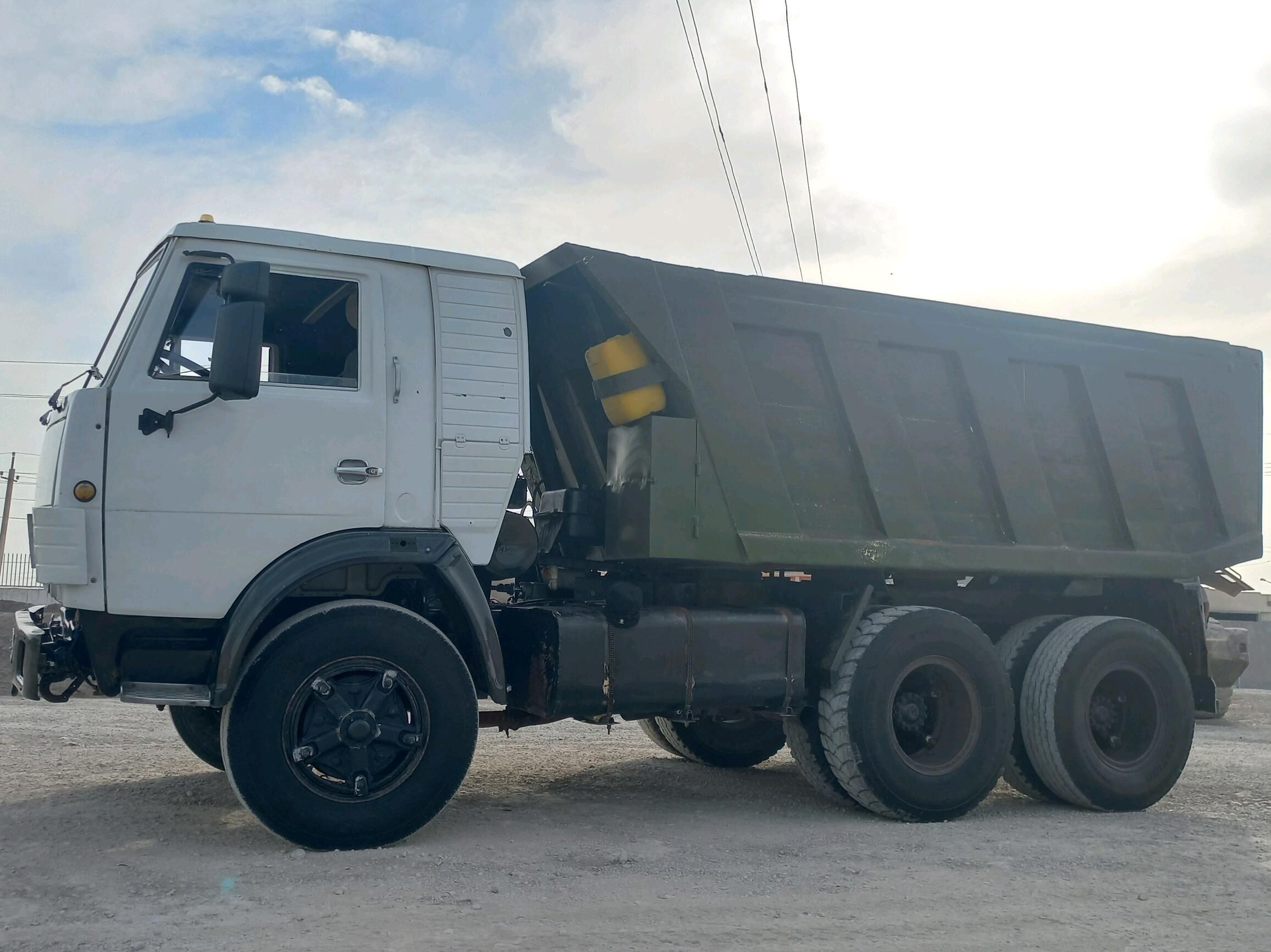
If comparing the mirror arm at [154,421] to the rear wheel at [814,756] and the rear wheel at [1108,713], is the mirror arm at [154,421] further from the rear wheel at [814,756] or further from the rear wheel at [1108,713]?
the rear wheel at [1108,713]

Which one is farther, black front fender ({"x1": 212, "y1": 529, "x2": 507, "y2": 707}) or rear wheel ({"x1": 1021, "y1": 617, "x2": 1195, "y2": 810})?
rear wheel ({"x1": 1021, "y1": 617, "x2": 1195, "y2": 810})

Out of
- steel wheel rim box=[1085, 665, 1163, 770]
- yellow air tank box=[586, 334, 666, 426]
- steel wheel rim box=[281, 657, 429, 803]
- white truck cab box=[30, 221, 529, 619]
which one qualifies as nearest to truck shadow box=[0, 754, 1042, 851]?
steel wheel rim box=[281, 657, 429, 803]

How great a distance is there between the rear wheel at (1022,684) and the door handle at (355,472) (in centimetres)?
432

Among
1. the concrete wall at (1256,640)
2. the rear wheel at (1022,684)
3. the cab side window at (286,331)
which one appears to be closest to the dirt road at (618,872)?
the rear wheel at (1022,684)

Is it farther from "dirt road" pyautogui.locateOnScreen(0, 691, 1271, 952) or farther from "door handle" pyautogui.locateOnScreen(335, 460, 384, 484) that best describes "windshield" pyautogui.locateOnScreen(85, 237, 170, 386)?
"dirt road" pyautogui.locateOnScreen(0, 691, 1271, 952)

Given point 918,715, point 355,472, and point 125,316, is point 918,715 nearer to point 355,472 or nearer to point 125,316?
point 355,472

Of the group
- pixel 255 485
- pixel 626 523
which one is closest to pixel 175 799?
pixel 255 485

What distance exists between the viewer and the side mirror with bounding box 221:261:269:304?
5.02 m

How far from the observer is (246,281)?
503cm

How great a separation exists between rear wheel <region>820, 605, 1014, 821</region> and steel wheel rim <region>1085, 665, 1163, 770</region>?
0.90 m

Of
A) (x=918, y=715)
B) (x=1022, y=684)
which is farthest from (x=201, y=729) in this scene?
(x=1022, y=684)

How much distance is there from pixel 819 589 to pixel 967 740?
1.27 m

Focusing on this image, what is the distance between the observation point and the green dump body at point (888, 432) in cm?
637

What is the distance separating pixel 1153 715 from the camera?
7.62 m
